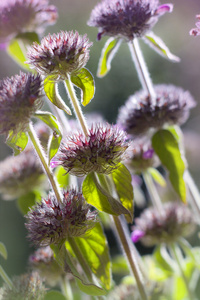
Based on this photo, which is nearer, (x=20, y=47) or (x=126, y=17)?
(x=126, y=17)

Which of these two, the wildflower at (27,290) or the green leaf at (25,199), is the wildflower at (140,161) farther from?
the wildflower at (27,290)

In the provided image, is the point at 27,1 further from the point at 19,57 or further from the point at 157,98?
the point at 157,98

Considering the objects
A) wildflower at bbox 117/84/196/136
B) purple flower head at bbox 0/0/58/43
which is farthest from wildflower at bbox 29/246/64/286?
purple flower head at bbox 0/0/58/43

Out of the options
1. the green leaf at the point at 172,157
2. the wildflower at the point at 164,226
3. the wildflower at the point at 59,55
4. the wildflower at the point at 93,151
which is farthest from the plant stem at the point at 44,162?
the wildflower at the point at 164,226

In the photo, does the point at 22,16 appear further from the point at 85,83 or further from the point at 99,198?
the point at 99,198

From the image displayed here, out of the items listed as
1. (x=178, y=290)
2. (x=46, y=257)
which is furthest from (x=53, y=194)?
(x=178, y=290)

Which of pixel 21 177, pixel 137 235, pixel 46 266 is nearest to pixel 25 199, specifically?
pixel 21 177
